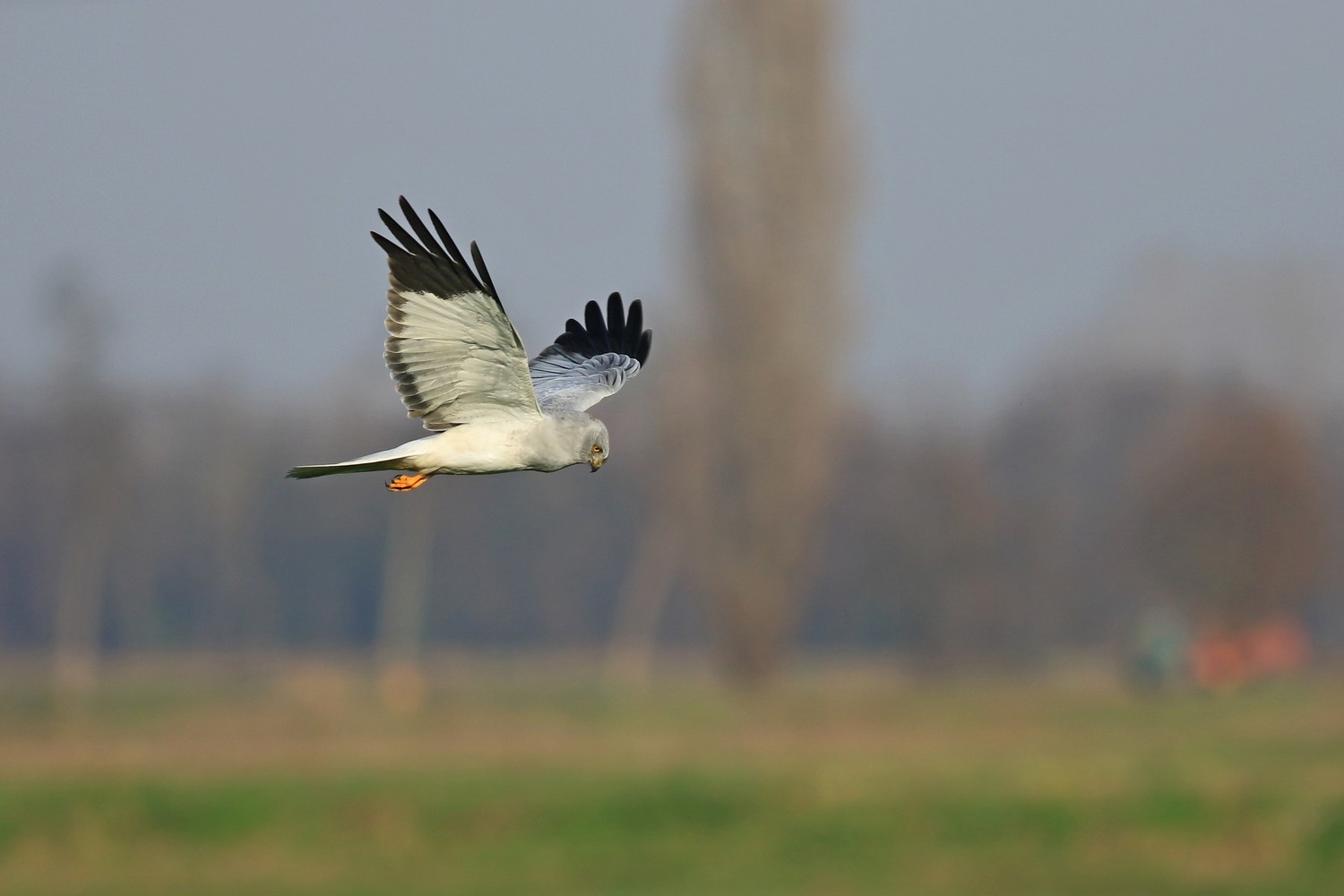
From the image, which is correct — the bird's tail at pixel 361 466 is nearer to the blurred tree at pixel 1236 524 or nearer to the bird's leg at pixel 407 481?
the bird's leg at pixel 407 481

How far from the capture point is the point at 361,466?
6.41m

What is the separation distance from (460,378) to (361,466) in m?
0.66

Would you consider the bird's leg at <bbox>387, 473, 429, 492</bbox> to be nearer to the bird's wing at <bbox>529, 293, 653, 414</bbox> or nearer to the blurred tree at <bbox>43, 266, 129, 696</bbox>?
the bird's wing at <bbox>529, 293, 653, 414</bbox>

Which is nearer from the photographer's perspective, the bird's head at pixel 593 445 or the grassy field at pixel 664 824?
the bird's head at pixel 593 445

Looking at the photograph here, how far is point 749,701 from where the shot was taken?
144 feet

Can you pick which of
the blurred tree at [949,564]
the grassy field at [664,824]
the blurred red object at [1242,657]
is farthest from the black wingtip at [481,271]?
the blurred tree at [949,564]

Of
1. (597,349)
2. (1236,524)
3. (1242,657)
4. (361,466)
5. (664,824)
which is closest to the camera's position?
(361,466)

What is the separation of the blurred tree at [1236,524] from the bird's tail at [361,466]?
169ft

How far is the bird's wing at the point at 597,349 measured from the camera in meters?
8.78

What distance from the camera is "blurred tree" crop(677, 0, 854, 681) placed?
46219 mm

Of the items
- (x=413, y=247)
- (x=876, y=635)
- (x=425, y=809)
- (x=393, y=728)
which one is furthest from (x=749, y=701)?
(x=413, y=247)

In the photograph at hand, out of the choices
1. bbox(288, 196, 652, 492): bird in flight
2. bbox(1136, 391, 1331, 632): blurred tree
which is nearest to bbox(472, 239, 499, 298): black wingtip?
bbox(288, 196, 652, 492): bird in flight

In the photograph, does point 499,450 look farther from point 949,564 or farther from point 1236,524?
point 949,564

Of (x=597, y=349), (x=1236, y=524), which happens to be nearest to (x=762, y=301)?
(x=1236, y=524)
